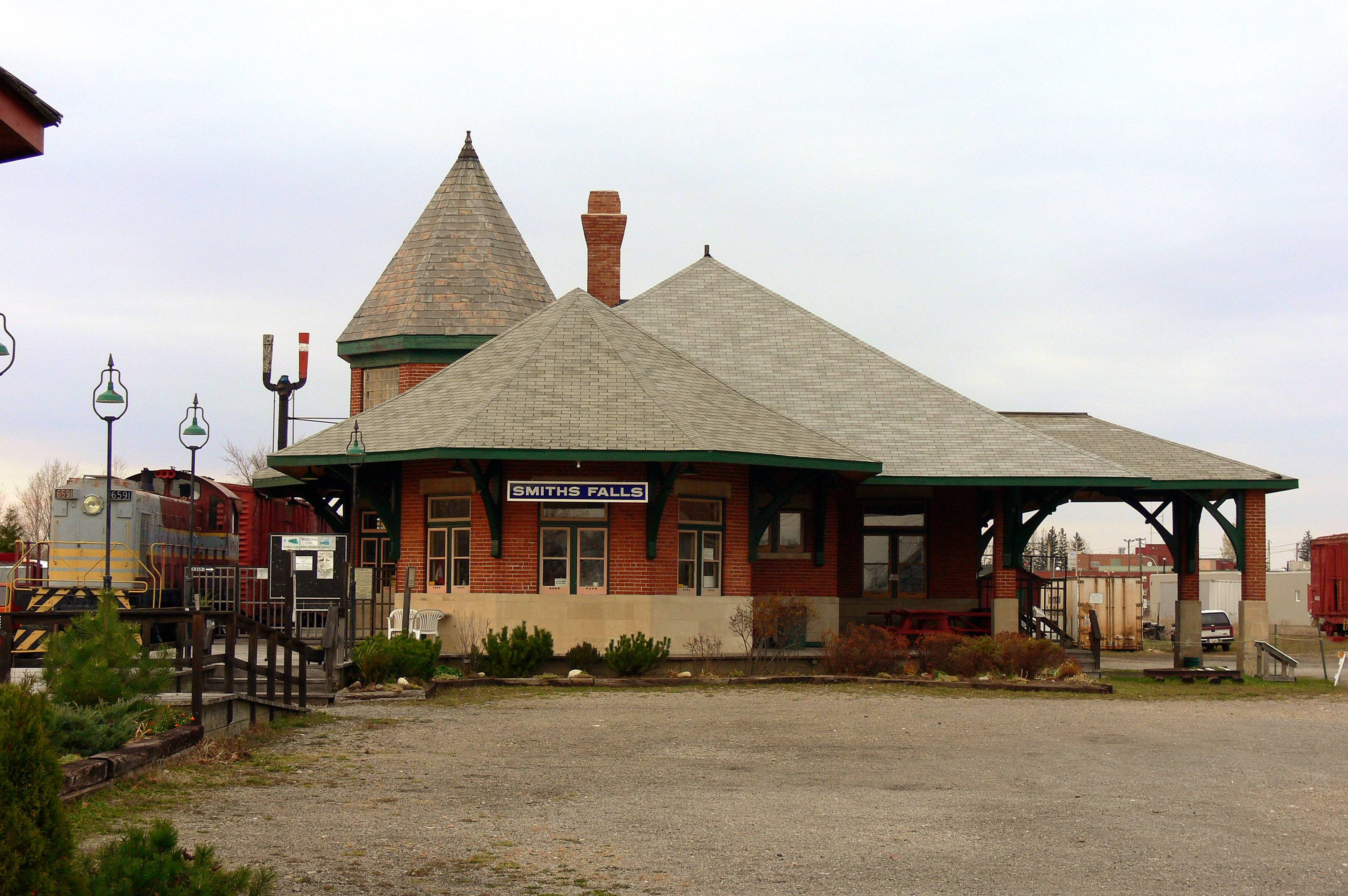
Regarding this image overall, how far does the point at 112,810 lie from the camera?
9062 mm

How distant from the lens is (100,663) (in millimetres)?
10805

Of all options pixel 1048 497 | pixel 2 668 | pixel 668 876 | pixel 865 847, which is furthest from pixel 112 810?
pixel 1048 497

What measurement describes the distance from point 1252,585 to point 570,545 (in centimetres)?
1414

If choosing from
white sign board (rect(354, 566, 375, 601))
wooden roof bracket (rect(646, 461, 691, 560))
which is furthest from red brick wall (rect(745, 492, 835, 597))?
white sign board (rect(354, 566, 375, 601))

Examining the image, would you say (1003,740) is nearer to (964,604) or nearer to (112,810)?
(112,810)

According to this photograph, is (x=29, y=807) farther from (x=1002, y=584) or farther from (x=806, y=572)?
(x=1002, y=584)

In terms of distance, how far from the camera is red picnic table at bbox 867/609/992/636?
84.1 feet

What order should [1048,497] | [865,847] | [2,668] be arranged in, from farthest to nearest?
1. [1048,497]
2. [2,668]
3. [865,847]

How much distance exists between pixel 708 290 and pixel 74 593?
15.7m

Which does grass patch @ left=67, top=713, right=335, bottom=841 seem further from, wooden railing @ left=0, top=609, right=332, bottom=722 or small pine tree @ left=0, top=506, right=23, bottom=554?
small pine tree @ left=0, top=506, right=23, bottom=554

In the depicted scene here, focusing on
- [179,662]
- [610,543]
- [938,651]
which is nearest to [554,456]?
[610,543]

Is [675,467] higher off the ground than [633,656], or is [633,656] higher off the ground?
[675,467]

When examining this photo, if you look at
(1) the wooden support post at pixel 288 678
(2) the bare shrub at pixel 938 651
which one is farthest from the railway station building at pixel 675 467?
(1) the wooden support post at pixel 288 678

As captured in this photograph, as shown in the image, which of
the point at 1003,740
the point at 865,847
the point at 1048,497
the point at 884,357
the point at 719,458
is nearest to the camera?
the point at 865,847
